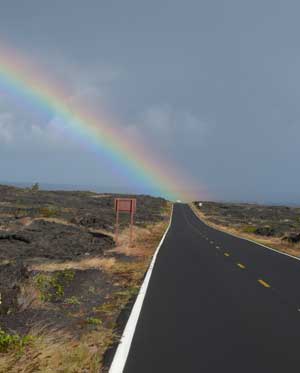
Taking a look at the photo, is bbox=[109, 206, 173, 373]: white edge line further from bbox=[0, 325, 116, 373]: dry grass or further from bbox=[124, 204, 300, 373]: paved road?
bbox=[0, 325, 116, 373]: dry grass

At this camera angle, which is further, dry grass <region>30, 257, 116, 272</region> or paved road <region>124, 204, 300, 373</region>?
dry grass <region>30, 257, 116, 272</region>

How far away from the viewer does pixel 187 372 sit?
18.9 feet

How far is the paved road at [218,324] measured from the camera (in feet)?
20.4

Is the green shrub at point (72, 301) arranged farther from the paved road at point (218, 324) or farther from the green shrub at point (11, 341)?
the green shrub at point (11, 341)

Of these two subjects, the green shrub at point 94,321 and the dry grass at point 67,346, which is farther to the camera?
the green shrub at point 94,321

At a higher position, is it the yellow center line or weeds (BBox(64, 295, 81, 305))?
the yellow center line

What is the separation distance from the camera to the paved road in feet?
20.4

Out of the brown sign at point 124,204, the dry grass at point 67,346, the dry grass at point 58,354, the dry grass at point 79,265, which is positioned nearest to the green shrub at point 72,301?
the dry grass at point 67,346

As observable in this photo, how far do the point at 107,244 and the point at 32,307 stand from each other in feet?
54.4

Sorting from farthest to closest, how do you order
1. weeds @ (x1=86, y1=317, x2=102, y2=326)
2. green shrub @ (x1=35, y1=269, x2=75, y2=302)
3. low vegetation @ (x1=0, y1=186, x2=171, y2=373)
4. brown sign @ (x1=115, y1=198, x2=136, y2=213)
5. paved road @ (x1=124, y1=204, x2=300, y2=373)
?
1. brown sign @ (x1=115, y1=198, x2=136, y2=213)
2. green shrub @ (x1=35, y1=269, x2=75, y2=302)
3. weeds @ (x1=86, y1=317, x2=102, y2=326)
4. low vegetation @ (x1=0, y1=186, x2=171, y2=373)
5. paved road @ (x1=124, y1=204, x2=300, y2=373)

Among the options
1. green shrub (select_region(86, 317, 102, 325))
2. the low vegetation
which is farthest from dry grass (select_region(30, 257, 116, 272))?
green shrub (select_region(86, 317, 102, 325))

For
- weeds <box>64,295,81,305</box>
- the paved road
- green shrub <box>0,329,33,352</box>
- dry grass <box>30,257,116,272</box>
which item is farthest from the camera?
dry grass <box>30,257,116,272</box>

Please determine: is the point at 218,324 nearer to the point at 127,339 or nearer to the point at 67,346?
the point at 127,339

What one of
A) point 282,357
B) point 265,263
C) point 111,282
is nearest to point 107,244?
point 265,263
